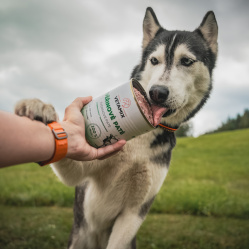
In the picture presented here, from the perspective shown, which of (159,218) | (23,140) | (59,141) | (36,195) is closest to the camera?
(23,140)

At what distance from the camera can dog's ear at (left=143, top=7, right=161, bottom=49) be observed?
10.2ft

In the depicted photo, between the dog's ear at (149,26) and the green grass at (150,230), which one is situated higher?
the dog's ear at (149,26)

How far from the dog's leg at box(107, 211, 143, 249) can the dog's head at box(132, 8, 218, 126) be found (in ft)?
3.45

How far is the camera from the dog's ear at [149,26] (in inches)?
123

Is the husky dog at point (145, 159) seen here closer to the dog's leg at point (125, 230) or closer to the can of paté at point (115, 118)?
the dog's leg at point (125, 230)

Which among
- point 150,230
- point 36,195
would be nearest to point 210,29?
point 150,230

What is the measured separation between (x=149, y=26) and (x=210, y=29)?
70cm

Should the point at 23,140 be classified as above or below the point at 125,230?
above

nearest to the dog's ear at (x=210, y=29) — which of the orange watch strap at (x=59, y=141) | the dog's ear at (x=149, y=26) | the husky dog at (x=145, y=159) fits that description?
the husky dog at (x=145, y=159)

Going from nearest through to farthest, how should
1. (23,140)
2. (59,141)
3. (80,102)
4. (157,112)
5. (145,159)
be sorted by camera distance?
(23,140), (59,141), (80,102), (157,112), (145,159)

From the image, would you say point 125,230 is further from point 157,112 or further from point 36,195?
point 36,195

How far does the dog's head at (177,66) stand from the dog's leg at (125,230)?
1.05 metres

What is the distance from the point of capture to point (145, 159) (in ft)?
8.82

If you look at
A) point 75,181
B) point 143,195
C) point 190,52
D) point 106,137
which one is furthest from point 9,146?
point 190,52
